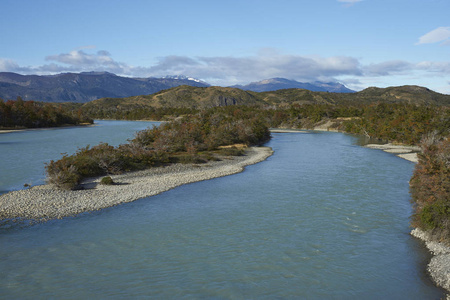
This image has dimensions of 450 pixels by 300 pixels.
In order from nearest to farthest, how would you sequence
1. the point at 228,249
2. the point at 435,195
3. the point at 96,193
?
the point at 228,249 < the point at 435,195 < the point at 96,193

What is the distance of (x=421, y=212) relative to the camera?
582 inches

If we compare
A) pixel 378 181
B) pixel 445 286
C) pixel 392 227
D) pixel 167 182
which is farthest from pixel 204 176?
pixel 445 286

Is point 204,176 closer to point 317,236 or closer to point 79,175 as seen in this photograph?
point 79,175

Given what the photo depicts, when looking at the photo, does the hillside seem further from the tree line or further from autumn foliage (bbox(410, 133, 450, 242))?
autumn foliage (bbox(410, 133, 450, 242))

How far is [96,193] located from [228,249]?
11.5 m

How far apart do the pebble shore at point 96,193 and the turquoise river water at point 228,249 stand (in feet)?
3.69

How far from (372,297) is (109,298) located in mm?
8055

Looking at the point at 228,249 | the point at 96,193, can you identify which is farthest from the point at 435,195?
the point at 96,193

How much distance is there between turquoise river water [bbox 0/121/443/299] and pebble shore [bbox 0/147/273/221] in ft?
3.69

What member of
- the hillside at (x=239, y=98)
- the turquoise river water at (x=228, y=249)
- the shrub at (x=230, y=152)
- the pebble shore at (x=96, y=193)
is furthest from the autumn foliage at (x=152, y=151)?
the hillside at (x=239, y=98)

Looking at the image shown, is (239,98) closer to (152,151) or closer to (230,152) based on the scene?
(230,152)

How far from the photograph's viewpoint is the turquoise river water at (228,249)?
35.8 ft

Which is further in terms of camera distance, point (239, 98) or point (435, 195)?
point (239, 98)

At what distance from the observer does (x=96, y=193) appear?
21.7 metres
